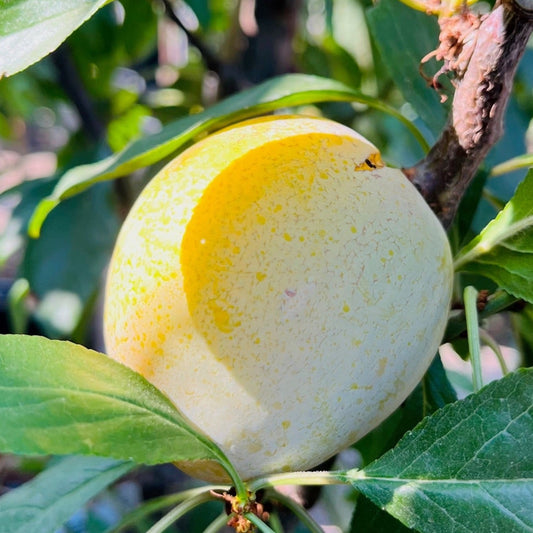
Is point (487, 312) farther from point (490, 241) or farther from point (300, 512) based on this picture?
point (300, 512)

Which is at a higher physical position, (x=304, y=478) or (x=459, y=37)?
(x=459, y=37)

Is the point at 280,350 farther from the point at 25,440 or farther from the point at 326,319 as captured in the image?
the point at 25,440

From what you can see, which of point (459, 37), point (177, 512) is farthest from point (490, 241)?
point (177, 512)

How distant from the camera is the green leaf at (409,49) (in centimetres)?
Result: 54

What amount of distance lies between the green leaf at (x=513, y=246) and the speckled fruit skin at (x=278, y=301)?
Answer: 0.16 feet

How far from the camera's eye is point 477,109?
0.40m

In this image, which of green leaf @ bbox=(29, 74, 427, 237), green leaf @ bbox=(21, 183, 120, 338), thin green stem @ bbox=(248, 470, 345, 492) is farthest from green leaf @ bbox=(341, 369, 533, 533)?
green leaf @ bbox=(21, 183, 120, 338)

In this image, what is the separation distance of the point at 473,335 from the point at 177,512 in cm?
20

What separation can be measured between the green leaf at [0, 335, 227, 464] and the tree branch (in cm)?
22

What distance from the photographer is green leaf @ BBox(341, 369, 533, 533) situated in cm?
34

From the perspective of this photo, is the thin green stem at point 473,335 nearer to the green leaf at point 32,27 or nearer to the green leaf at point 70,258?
the green leaf at point 32,27

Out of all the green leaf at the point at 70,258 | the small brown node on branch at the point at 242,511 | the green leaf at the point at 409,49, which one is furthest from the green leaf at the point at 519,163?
the green leaf at the point at 70,258

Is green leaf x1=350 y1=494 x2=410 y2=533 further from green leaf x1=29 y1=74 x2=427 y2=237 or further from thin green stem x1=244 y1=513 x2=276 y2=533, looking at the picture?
green leaf x1=29 y1=74 x2=427 y2=237

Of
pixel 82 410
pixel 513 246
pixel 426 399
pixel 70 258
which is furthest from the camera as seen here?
pixel 70 258
